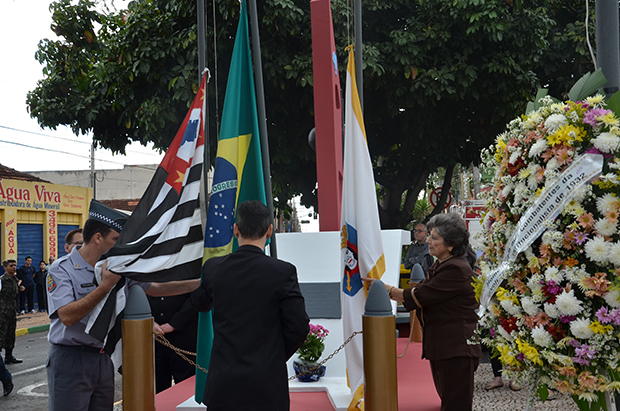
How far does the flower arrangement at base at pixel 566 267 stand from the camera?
2.66m

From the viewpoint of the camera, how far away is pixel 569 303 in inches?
106

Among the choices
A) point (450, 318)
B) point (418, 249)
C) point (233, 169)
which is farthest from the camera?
point (418, 249)

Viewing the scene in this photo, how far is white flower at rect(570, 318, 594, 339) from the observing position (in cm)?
266

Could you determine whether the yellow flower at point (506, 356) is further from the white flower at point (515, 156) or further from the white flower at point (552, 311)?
the white flower at point (515, 156)

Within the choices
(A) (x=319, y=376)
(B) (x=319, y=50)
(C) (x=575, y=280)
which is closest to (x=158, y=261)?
(A) (x=319, y=376)

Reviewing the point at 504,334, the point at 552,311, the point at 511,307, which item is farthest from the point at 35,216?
the point at 552,311

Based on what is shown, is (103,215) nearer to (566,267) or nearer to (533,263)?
(533,263)

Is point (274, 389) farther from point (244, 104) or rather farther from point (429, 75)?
point (429, 75)

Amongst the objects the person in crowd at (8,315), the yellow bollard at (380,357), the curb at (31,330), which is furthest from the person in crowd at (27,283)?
the yellow bollard at (380,357)

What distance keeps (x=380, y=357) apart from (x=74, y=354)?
1867mm

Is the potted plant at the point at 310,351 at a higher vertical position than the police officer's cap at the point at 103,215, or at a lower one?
lower

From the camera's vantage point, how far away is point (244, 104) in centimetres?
475

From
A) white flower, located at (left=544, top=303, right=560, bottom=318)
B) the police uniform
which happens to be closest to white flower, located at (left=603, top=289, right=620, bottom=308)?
white flower, located at (left=544, top=303, right=560, bottom=318)

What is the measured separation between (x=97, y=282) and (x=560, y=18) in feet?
42.3
